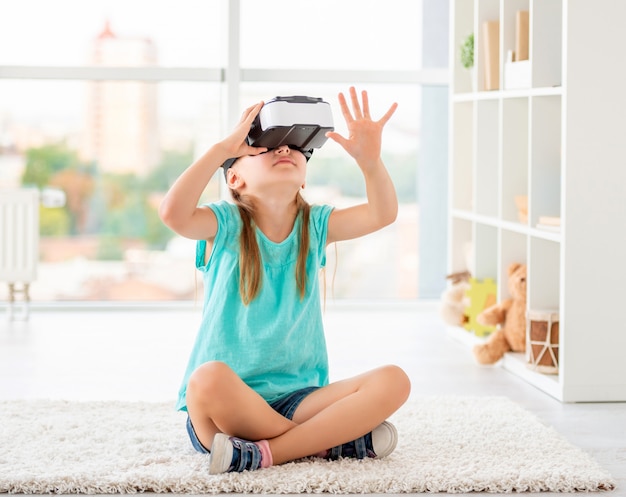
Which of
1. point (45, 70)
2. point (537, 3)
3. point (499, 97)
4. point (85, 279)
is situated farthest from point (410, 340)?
point (45, 70)

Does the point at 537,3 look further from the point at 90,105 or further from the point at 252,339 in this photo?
the point at 90,105

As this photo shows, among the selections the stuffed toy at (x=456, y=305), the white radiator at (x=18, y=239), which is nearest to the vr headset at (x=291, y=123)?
the stuffed toy at (x=456, y=305)

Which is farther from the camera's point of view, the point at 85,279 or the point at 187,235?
the point at 85,279

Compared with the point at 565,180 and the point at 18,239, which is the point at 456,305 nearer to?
the point at 565,180

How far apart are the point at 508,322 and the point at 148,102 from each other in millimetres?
2113

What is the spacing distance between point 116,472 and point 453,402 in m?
0.98

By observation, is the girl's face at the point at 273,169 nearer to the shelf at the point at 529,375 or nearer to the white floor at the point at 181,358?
the white floor at the point at 181,358

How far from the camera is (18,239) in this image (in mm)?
3980

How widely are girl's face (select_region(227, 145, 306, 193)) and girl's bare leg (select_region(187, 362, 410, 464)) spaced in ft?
1.31

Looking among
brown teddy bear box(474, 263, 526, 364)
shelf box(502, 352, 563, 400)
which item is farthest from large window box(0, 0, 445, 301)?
shelf box(502, 352, 563, 400)

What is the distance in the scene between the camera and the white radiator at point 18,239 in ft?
13.0

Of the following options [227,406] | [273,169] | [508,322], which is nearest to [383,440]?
[227,406]

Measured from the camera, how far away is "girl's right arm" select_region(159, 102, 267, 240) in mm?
1851

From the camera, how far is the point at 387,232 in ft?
14.9
